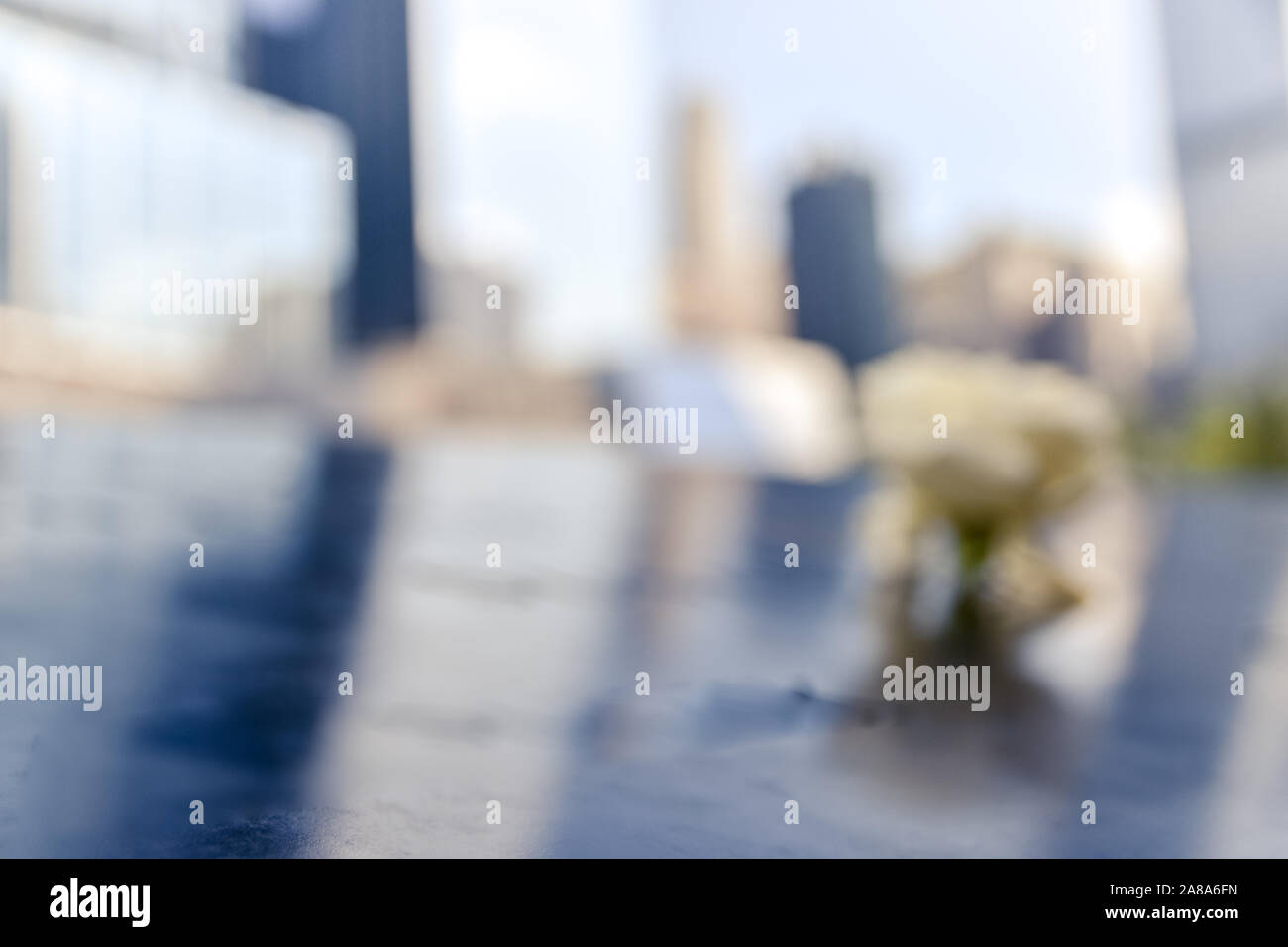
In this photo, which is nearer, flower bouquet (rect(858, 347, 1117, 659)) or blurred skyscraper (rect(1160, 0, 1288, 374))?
flower bouquet (rect(858, 347, 1117, 659))

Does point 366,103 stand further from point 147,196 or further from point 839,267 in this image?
point 839,267

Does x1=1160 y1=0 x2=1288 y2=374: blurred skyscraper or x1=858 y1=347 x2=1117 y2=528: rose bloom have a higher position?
x1=1160 y1=0 x2=1288 y2=374: blurred skyscraper

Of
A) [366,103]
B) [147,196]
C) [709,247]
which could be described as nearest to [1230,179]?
[709,247]

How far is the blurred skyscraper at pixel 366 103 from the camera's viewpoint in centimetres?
581

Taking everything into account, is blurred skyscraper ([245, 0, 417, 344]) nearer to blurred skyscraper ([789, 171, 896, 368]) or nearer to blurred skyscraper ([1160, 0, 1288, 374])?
blurred skyscraper ([789, 171, 896, 368])

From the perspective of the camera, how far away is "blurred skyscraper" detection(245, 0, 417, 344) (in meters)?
5.81

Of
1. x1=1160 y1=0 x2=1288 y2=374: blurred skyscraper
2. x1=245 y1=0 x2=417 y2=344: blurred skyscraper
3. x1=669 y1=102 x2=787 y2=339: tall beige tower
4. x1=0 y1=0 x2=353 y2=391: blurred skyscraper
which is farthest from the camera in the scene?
x1=669 y1=102 x2=787 y2=339: tall beige tower

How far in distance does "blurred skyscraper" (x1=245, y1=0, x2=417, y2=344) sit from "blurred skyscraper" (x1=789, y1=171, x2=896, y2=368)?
4.27 meters

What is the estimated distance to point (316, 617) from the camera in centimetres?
51

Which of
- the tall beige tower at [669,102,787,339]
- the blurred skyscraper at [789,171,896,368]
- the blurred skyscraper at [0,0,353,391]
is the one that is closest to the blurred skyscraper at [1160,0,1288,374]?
the tall beige tower at [669,102,787,339]

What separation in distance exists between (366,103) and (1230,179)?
5297mm
